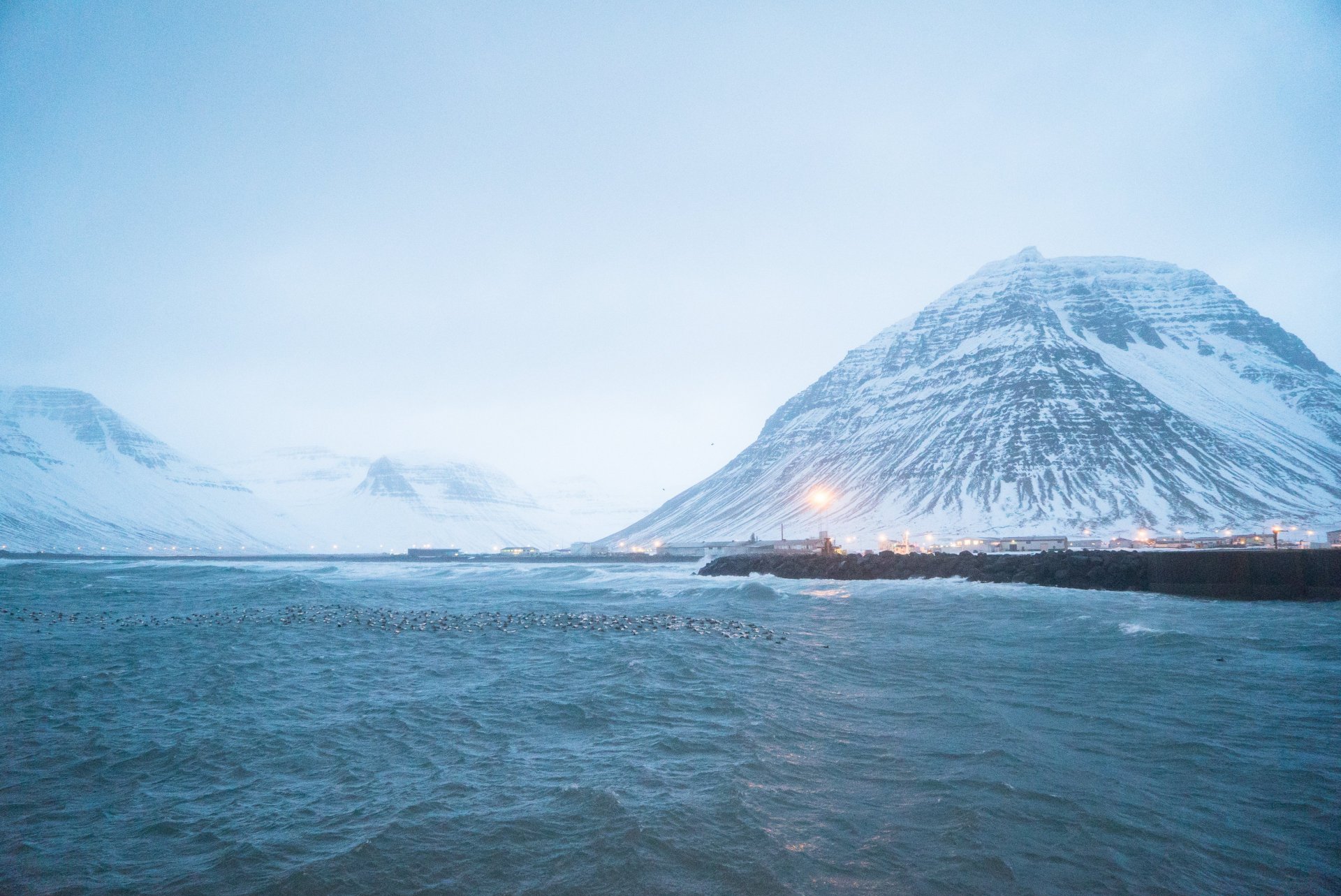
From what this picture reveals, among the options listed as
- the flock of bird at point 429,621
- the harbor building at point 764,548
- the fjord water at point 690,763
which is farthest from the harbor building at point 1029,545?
the flock of bird at point 429,621

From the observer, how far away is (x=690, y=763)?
16.6m

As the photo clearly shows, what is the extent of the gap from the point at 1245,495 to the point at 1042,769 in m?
231

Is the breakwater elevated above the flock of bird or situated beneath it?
elevated above

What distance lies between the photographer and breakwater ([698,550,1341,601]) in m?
47.9

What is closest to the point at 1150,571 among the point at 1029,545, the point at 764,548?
the point at 1029,545

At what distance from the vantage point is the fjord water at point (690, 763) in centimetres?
1147

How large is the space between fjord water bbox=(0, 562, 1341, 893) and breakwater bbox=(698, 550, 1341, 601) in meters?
13.7

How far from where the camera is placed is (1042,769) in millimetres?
15484

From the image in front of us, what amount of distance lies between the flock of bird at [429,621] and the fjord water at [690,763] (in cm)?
511

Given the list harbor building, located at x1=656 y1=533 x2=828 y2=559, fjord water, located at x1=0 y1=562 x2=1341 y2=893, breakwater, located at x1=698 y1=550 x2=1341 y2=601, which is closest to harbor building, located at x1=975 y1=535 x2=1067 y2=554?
harbor building, located at x1=656 y1=533 x2=828 y2=559

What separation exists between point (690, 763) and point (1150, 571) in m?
54.8

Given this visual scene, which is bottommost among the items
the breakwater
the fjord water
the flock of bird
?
the fjord water

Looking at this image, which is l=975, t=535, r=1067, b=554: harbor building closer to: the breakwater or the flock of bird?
the breakwater

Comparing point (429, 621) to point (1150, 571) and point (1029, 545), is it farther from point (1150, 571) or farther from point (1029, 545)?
point (1029, 545)
